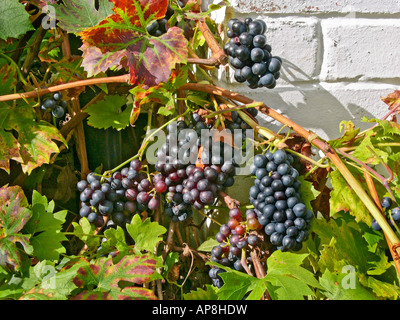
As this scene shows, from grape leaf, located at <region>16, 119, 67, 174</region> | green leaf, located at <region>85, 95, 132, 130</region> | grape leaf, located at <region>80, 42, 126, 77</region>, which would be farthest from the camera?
green leaf, located at <region>85, 95, 132, 130</region>

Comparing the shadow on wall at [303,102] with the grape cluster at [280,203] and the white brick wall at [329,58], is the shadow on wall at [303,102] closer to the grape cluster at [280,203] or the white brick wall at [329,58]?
the white brick wall at [329,58]

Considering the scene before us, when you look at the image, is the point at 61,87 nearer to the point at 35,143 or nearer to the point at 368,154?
the point at 35,143

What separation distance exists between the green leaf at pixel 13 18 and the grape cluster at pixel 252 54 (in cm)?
45

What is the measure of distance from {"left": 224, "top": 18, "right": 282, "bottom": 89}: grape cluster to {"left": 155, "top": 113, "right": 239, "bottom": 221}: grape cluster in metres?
0.15

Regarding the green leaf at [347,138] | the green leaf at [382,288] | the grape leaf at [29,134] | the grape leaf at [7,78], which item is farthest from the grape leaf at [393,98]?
the grape leaf at [7,78]

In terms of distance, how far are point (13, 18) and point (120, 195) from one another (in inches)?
18.0

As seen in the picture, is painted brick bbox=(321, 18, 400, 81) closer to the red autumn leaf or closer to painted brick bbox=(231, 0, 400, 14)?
painted brick bbox=(231, 0, 400, 14)

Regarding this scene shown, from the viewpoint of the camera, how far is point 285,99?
3.59 feet

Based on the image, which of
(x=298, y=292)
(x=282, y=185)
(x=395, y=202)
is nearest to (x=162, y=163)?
(x=282, y=185)

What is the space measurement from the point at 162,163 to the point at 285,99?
1.17ft

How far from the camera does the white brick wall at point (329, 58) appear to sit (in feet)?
3.44

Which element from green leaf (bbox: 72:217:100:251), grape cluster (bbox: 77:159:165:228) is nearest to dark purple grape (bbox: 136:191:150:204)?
grape cluster (bbox: 77:159:165:228)

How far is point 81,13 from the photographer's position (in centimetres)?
98

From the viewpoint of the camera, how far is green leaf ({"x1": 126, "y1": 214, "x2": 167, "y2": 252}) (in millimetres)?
964
